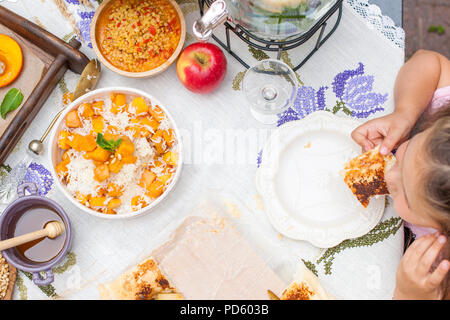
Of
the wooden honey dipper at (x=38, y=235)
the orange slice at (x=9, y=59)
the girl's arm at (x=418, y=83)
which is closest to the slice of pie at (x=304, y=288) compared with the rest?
the girl's arm at (x=418, y=83)

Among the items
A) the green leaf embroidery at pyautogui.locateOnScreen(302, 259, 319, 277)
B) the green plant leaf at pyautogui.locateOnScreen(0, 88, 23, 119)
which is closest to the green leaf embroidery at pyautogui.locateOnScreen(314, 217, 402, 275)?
the green leaf embroidery at pyautogui.locateOnScreen(302, 259, 319, 277)

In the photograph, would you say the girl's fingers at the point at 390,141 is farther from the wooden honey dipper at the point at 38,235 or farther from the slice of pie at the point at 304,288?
the wooden honey dipper at the point at 38,235

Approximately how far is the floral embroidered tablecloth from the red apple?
6cm

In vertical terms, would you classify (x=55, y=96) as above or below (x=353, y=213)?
above

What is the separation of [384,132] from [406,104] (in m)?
0.08

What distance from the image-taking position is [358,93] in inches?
36.7

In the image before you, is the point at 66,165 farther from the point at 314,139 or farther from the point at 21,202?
the point at 314,139

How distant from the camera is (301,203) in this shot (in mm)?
918

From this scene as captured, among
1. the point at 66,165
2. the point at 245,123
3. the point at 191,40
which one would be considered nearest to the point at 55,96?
the point at 66,165

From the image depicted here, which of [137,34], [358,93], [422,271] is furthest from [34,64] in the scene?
[422,271]

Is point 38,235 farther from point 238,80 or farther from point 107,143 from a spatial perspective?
point 238,80

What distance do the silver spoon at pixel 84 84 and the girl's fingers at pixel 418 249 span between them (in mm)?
767

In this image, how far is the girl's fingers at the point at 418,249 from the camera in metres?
0.85
